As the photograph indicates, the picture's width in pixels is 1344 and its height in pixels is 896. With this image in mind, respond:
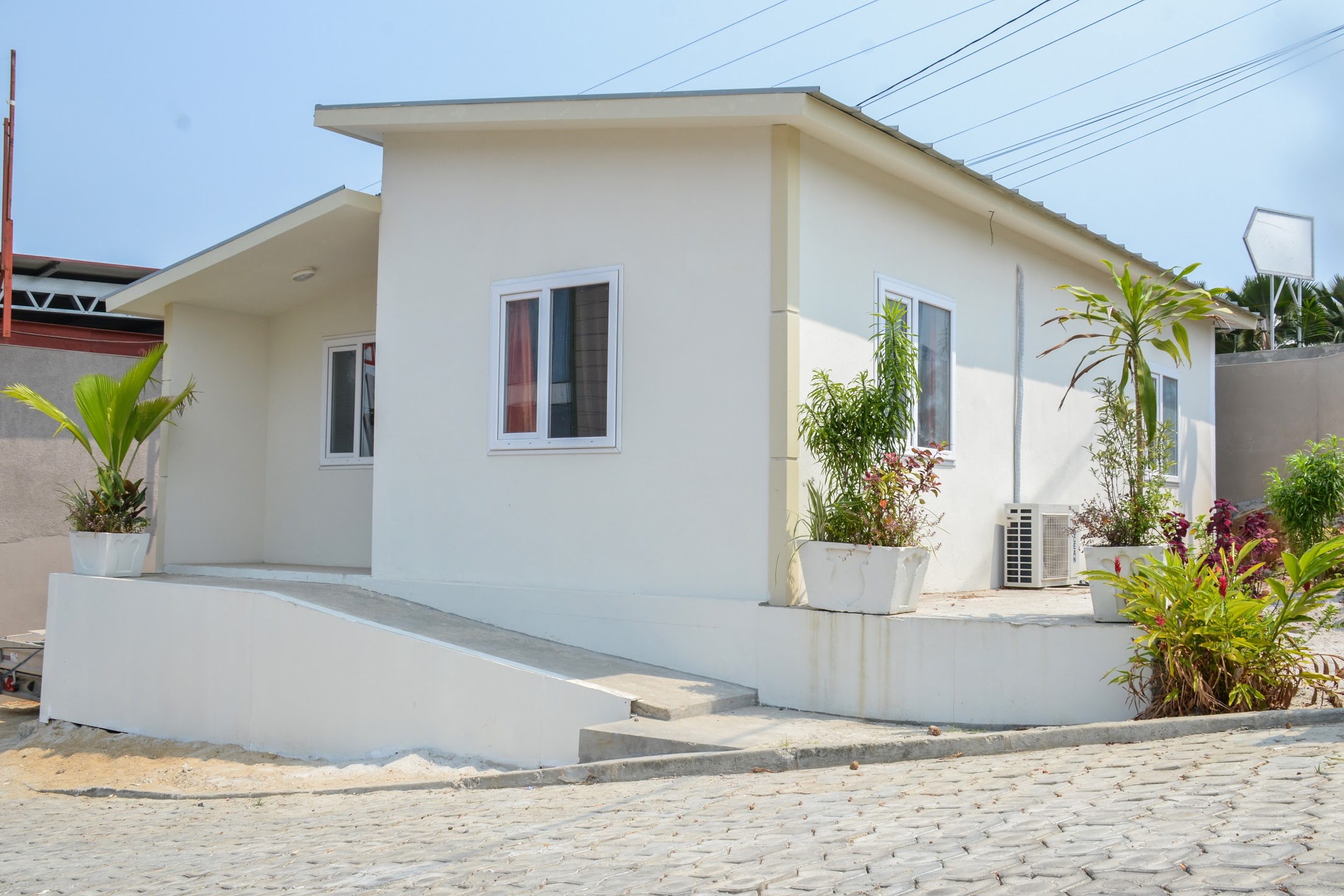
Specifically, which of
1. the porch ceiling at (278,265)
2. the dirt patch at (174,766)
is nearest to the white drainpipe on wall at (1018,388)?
the dirt patch at (174,766)

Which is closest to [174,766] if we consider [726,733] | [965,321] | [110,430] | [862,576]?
[110,430]

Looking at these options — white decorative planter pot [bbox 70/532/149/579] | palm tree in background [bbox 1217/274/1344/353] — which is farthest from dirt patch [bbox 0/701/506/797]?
palm tree in background [bbox 1217/274/1344/353]

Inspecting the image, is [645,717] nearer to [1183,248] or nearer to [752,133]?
[752,133]

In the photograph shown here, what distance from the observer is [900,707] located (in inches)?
276

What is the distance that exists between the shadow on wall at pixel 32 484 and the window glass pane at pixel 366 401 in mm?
3616

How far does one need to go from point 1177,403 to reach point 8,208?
63.3 feet

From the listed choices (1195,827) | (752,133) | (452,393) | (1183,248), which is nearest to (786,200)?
(752,133)

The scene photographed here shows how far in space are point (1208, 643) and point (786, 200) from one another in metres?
3.84

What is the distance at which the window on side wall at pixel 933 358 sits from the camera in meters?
9.05

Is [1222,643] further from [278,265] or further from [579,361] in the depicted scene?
[278,265]

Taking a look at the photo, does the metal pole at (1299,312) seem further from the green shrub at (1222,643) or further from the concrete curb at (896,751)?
the concrete curb at (896,751)

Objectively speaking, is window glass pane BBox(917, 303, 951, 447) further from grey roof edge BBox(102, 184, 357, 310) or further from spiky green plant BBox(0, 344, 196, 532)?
spiky green plant BBox(0, 344, 196, 532)

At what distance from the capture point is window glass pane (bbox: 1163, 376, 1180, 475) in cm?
1355

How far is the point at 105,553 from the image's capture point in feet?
34.7
